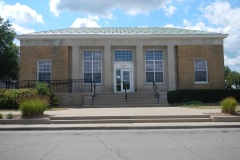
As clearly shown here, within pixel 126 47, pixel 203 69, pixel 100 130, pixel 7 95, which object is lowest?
pixel 100 130

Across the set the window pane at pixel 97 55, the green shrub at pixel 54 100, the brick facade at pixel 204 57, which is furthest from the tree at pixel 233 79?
the green shrub at pixel 54 100

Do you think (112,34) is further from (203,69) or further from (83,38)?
(203,69)

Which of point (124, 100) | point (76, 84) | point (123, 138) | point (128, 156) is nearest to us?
point (128, 156)

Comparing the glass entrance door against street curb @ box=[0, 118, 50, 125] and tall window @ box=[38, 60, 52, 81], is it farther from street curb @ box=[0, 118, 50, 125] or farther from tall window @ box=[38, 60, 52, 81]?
street curb @ box=[0, 118, 50, 125]

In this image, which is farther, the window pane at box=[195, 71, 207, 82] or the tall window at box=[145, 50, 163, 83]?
the tall window at box=[145, 50, 163, 83]

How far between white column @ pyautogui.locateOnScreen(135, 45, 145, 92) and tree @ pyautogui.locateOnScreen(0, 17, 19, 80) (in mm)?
25815

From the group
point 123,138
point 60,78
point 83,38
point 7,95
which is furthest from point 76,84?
point 123,138

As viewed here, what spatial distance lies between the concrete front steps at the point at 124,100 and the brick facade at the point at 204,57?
181 inches

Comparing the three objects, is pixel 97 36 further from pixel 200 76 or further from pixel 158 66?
pixel 200 76

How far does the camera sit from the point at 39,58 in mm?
27906

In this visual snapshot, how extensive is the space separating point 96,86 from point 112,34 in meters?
5.13

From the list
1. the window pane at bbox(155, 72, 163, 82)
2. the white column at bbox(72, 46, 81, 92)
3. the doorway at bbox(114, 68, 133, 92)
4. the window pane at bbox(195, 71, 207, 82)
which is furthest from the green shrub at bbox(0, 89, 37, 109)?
the window pane at bbox(195, 71, 207, 82)

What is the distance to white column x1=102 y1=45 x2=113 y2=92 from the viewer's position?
27.7 m

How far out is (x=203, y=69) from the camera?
92.8 feet
